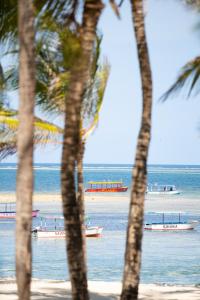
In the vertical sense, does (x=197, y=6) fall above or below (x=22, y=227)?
above

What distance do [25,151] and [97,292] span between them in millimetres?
12748

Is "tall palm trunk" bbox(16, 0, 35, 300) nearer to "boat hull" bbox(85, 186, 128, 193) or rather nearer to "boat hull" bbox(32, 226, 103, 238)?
"boat hull" bbox(32, 226, 103, 238)

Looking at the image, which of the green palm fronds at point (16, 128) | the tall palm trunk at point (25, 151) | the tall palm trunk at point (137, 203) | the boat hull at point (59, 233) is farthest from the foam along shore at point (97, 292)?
the boat hull at point (59, 233)

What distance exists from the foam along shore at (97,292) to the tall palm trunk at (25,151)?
1006cm

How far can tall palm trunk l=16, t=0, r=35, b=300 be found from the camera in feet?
33.2

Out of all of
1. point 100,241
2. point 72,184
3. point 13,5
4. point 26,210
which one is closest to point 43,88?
point 13,5

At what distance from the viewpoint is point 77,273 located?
11383 mm

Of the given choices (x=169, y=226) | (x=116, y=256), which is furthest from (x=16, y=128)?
(x=169, y=226)

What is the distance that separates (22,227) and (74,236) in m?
1.32

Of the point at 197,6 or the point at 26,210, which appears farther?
the point at 197,6

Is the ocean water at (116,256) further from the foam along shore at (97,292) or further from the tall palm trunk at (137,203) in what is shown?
the tall palm trunk at (137,203)

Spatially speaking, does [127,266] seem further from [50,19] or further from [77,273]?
[50,19]

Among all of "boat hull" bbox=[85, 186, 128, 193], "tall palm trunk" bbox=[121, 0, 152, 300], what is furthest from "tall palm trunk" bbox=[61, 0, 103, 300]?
"boat hull" bbox=[85, 186, 128, 193]

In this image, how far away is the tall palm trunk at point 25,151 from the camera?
33.2 ft
